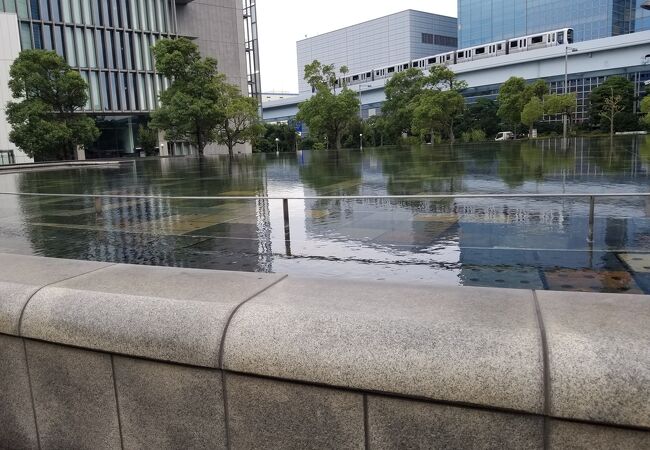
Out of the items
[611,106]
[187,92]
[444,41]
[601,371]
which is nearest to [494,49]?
[611,106]

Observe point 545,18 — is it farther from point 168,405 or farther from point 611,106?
point 168,405

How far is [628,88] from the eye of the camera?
70.4 meters

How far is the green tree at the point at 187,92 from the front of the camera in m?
43.6

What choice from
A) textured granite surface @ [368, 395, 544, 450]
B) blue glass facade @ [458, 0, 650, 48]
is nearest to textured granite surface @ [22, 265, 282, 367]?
textured granite surface @ [368, 395, 544, 450]

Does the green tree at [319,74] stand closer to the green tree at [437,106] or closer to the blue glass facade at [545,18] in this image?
the green tree at [437,106]

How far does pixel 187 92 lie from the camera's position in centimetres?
4466

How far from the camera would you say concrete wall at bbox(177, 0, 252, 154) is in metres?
70.4

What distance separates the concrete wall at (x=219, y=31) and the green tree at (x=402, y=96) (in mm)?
20818

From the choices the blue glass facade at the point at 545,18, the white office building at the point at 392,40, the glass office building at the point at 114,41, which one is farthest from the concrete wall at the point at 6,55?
the blue glass facade at the point at 545,18

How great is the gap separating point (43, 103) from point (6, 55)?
57.0 feet

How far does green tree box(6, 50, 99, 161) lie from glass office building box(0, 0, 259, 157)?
55.5 feet

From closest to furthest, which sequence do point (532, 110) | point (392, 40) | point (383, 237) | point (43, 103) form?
point (383, 237) < point (43, 103) < point (532, 110) < point (392, 40)

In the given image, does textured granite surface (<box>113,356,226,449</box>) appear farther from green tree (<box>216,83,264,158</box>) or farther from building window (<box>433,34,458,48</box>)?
building window (<box>433,34,458,48</box>)

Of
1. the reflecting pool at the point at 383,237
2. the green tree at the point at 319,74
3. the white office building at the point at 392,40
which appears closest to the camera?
the reflecting pool at the point at 383,237
